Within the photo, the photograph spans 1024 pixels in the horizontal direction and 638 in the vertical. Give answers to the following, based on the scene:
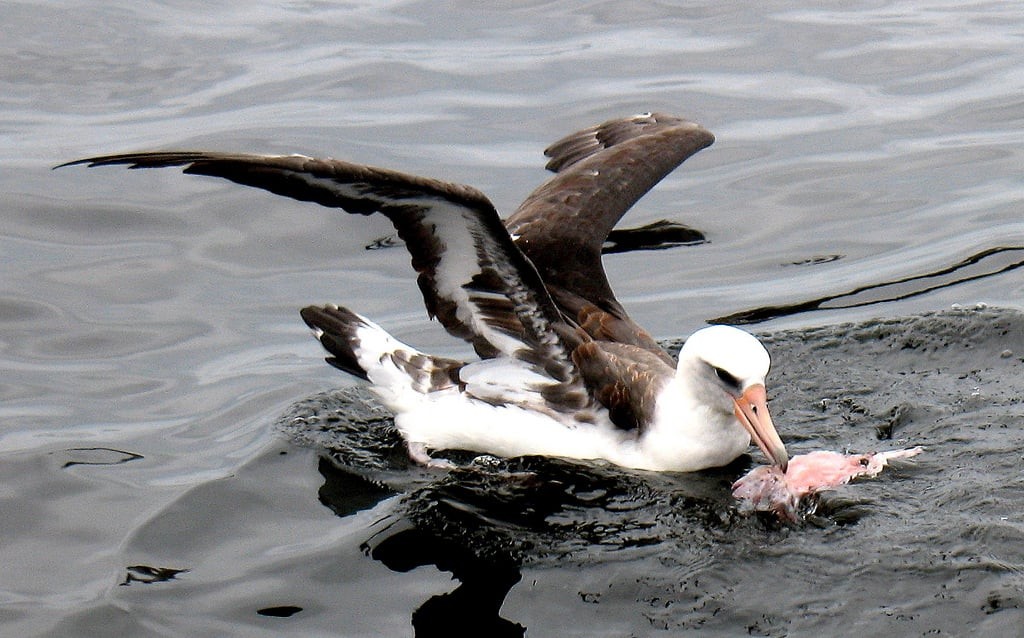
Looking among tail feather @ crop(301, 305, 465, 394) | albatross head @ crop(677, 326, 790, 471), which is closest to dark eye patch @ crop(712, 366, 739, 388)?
albatross head @ crop(677, 326, 790, 471)

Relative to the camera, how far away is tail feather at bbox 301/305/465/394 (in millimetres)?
8273

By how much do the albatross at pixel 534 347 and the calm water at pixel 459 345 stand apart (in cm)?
25

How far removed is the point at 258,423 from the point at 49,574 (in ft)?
6.56

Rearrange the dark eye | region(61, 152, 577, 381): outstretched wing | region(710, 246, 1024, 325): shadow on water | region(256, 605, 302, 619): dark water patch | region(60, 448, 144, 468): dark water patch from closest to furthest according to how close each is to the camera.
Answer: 1. region(256, 605, 302, 619): dark water patch
2. region(61, 152, 577, 381): outstretched wing
3. the dark eye
4. region(60, 448, 144, 468): dark water patch
5. region(710, 246, 1024, 325): shadow on water

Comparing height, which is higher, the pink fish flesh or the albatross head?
the albatross head

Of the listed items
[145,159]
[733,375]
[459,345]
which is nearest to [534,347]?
[733,375]

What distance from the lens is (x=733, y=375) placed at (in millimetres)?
7133

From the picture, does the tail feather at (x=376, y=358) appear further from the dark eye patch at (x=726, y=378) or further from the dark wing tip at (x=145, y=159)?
the dark wing tip at (x=145, y=159)

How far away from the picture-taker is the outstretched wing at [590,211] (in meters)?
8.58

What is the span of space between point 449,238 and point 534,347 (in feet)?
2.69

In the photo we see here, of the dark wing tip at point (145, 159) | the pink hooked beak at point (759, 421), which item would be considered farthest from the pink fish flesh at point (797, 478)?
the dark wing tip at point (145, 159)

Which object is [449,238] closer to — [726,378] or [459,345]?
[726,378]

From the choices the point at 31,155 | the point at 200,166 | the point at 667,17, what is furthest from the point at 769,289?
the point at 667,17

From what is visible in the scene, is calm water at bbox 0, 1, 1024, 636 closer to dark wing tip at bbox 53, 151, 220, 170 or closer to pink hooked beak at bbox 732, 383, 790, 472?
pink hooked beak at bbox 732, 383, 790, 472
